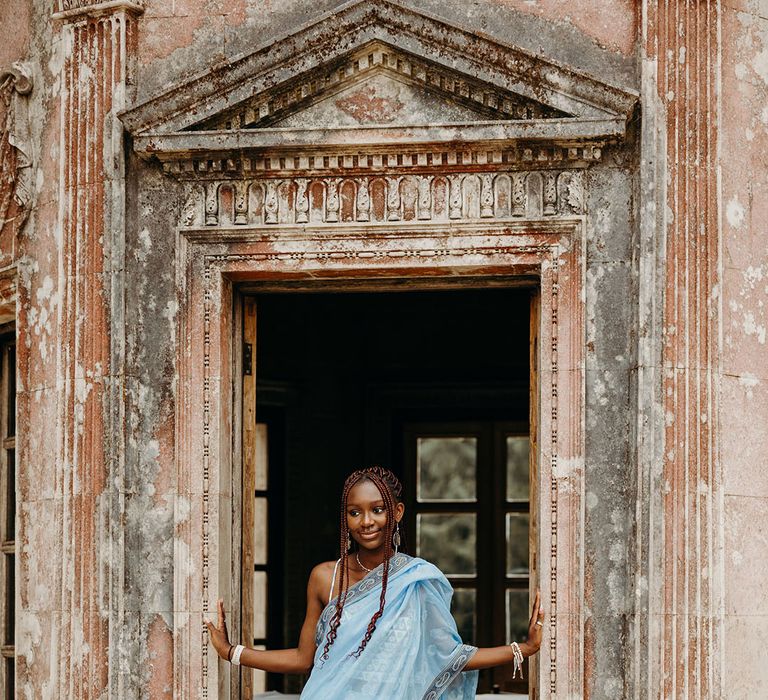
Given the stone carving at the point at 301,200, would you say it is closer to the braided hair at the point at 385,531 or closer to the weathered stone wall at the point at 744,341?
the braided hair at the point at 385,531

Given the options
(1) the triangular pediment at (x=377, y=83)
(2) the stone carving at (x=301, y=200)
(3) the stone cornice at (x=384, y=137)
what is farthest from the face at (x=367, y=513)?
(1) the triangular pediment at (x=377, y=83)

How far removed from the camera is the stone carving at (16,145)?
8242 millimetres

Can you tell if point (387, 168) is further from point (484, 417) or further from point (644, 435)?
point (484, 417)

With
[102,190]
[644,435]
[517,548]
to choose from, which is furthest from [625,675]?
[517,548]

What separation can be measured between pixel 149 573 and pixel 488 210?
227 cm

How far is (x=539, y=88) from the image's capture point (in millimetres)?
7352

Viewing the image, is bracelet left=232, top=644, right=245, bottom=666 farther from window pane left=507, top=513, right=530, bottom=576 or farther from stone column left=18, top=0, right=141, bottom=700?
window pane left=507, top=513, right=530, bottom=576

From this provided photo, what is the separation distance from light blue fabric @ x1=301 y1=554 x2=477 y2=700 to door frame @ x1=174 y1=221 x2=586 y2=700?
57cm

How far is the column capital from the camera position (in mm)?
7816

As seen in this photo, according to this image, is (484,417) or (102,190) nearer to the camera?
(102,190)

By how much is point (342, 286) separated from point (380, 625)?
1.76 metres

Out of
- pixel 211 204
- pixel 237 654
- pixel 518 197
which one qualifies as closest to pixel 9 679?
pixel 237 654

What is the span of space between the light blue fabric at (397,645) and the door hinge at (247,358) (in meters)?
1.39

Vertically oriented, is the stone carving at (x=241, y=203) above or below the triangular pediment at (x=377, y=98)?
below
